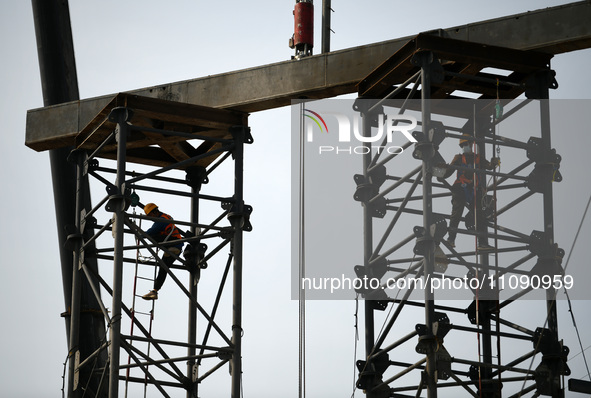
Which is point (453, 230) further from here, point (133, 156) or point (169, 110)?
point (133, 156)

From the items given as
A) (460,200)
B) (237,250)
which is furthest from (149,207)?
(460,200)

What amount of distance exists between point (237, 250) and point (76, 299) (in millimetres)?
3307

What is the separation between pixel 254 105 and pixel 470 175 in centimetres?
444

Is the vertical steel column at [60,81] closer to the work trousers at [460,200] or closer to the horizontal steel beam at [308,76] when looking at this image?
the horizontal steel beam at [308,76]

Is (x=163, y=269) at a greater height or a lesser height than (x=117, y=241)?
lesser

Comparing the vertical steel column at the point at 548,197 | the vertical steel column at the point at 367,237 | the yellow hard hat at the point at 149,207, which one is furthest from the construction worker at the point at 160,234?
the vertical steel column at the point at 548,197

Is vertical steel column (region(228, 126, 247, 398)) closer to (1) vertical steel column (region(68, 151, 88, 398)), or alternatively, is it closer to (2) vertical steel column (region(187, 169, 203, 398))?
(2) vertical steel column (region(187, 169, 203, 398))

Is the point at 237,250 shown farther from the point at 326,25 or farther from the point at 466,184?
the point at 326,25

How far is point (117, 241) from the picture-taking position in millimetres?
24047

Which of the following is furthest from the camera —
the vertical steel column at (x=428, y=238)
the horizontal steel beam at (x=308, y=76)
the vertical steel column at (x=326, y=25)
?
the vertical steel column at (x=326, y=25)

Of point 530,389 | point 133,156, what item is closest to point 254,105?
point 133,156

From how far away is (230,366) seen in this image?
24766mm

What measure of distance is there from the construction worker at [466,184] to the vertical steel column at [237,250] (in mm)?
4010

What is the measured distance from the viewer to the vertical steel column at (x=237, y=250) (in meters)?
24.6
